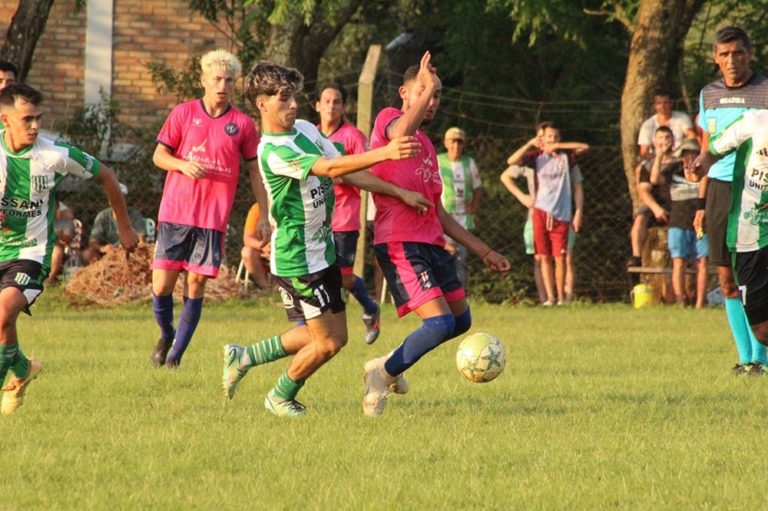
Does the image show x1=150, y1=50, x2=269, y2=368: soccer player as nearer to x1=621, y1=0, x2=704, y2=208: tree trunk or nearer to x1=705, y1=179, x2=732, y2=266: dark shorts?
x1=705, y1=179, x2=732, y2=266: dark shorts

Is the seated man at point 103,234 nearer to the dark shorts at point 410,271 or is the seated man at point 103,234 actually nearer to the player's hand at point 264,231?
the player's hand at point 264,231

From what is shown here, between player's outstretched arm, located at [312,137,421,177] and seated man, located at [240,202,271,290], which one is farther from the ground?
player's outstretched arm, located at [312,137,421,177]

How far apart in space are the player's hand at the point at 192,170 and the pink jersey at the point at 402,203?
213 centimetres

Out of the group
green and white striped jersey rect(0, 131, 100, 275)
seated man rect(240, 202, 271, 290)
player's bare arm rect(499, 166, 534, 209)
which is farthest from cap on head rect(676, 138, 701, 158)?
green and white striped jersey rect(0, 131, 100, 275)

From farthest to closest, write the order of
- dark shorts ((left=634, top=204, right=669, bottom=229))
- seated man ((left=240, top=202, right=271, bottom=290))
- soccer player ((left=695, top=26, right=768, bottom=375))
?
dark shorts ((left=634, top=204, right=669, bottom=229)) < seated man ((left=240, top=202, right=271, bottom=290)) < soccer player ((left=695, top=26, right=768, bottom=375))

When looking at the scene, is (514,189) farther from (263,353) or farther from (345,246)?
(263,353)

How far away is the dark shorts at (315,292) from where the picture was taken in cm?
731

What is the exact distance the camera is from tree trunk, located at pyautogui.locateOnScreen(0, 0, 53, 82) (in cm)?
1556

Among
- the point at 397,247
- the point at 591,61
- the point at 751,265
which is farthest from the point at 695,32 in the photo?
the point at 397,247

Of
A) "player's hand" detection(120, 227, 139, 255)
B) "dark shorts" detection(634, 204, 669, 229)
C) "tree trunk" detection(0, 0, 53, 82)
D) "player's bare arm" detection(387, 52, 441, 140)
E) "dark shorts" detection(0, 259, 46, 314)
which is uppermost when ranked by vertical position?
"tree trunk" detection(0, 0, 53, 82)

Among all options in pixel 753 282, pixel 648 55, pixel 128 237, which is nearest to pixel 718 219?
pixel 753 282

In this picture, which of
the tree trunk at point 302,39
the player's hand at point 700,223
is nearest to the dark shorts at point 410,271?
the player's hand at point 700,223

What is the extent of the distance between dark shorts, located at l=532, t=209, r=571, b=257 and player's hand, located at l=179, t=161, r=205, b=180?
743 centimetres

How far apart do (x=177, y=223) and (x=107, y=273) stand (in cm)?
666
